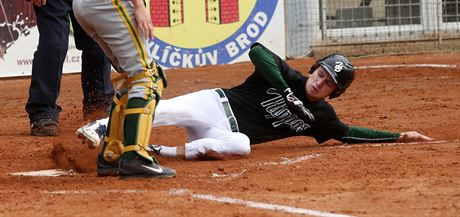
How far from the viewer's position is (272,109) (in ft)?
21.7

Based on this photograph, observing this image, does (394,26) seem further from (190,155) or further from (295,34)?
(190,155)

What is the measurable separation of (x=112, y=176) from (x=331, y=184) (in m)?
1.29

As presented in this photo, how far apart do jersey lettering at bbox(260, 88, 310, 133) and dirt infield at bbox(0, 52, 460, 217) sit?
181mm

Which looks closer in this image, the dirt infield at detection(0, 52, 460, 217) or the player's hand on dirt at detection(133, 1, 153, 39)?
the dirt infield at detection(0, 52, 460, 217)

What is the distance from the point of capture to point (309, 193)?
4938 mm

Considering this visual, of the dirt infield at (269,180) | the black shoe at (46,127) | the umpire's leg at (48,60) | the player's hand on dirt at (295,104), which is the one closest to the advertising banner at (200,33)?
the dirt infield at (269,180)

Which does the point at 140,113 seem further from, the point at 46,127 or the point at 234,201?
the point at 46,127

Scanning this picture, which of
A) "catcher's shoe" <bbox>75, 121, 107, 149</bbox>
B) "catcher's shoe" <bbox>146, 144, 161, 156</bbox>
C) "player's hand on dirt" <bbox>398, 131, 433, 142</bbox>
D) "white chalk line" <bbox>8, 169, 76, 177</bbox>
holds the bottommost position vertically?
"player's hand on dirt" <bbox>398, 131, 433, 142</bbox>

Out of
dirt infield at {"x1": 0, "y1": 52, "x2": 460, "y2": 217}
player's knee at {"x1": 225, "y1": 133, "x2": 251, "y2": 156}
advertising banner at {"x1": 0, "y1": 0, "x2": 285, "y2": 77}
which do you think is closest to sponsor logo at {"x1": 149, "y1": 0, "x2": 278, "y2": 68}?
advertising banner at {"x1": 0, "y1": 0, "x2": 285, "y2": 77}

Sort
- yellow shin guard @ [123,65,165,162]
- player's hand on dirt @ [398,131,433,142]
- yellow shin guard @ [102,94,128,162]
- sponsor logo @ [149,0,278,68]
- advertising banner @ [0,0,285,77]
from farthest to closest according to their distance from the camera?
sponsor logo @ [149,0,278,68]
advertising banner @ [0,0,285,77]
player's hand on dirt @ [398,131,433,142]
yellow shin guard @ [102,94,128,162]
yellow shin guard @ [123,65,165,162]

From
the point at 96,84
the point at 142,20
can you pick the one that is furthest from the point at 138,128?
the point at 96,84

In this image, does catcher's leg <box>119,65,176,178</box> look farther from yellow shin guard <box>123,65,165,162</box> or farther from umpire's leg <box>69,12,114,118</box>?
umpire's leg <box>69,12,114,118</box>

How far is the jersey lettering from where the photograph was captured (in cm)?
658

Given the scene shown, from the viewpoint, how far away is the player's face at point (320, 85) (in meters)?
6.47
